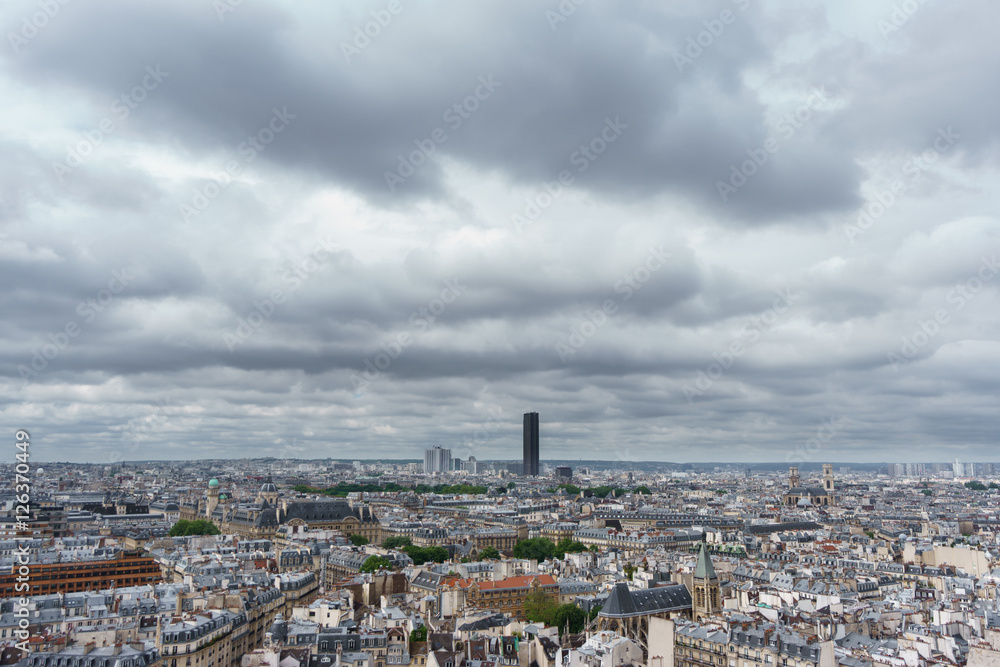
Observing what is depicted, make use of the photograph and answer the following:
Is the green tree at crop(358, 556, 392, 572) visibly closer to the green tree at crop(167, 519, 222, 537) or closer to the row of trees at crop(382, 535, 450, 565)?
the row of trees at crop(382, 535, 450, 565)

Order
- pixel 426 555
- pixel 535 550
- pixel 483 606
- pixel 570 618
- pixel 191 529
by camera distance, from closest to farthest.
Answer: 1. pixel 570 618
2. pixel 483 606
3. pixel 426 555
4. pixel 535 550
5. pixel 191 529

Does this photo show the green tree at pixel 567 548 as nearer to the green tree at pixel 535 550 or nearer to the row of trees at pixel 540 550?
the row of trees at pixel 540 550

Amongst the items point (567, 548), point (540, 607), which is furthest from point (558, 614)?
point (567, 548)

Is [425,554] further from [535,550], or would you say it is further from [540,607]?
[540,607]

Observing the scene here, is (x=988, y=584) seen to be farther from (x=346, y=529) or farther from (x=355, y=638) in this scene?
(x=346, y=529)

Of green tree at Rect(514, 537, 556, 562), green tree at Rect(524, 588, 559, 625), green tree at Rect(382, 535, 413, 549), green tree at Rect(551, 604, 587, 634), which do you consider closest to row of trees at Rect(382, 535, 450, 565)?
green tree at Rect(382, 535, 413, 549)
